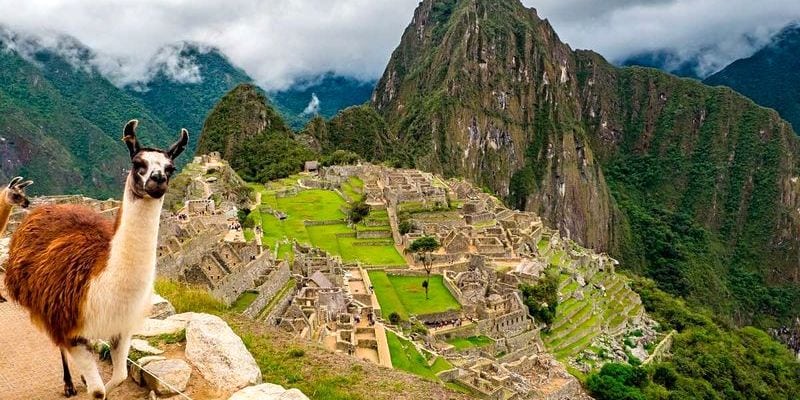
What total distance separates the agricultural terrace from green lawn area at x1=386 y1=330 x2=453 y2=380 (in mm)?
7237

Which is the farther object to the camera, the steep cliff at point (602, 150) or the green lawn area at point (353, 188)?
the steep cliff at point (602, 150)

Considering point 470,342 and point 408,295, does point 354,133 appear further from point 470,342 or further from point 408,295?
point 470,342

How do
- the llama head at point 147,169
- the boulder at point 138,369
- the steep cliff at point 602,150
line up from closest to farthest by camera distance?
1. the llama head at point 147,169
2. the boulder at point 138,369
3. the steep cliff at point 602,150

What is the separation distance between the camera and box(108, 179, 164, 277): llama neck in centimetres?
362

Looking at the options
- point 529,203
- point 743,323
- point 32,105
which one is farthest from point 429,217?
point 529,203

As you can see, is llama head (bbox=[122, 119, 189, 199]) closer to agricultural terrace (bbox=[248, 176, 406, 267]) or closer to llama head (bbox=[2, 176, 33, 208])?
llama head (bbox=[2, 176, 33, 208])

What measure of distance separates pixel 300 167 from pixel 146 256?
55.4 metres

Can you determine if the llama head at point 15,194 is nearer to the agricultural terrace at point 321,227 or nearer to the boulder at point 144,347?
the boulder at point 144,347

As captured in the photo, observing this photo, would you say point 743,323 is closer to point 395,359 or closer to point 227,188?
point 227,188

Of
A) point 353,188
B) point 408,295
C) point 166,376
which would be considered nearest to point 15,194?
point 166,376

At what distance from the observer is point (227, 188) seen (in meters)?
35.5

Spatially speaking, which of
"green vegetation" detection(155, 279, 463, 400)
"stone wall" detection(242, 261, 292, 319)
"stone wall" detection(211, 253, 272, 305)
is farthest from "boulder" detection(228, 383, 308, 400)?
"stone wall" detection(242, 261, 292, 319)

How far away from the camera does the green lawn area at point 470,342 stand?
69.6 ft

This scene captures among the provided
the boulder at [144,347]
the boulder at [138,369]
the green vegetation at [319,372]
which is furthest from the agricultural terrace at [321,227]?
the boulder at [138,369]
